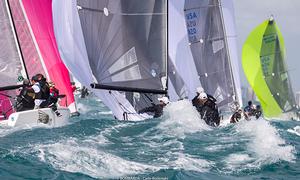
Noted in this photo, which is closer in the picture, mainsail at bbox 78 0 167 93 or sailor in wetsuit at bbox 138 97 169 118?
mainsail at bbox 78 0 167 93

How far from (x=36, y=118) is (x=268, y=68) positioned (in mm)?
17408

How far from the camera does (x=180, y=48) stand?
774 inches

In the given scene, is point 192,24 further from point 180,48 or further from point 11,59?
point 11,59

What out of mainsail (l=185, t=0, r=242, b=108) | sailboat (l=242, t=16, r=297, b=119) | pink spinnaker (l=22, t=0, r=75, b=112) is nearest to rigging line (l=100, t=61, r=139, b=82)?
pink spinnaker (l=22, t=0, r=75, b=112)

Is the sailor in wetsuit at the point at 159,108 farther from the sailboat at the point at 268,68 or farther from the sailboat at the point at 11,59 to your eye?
the sailboat at the point at 268,68

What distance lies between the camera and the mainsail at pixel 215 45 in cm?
2391

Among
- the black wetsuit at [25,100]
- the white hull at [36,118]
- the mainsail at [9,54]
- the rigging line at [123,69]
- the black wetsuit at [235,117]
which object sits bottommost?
the black wetsuit at [235,117]

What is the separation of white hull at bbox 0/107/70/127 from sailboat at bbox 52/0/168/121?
3.47 feet

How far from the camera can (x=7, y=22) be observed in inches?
647

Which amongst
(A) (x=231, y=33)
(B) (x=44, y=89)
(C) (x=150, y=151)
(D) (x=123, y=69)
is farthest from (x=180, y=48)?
(C) (x=150, y=151)

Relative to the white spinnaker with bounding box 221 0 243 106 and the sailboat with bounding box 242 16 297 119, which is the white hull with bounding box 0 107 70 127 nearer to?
the white spinnaker with bounding box 221 0 243 106

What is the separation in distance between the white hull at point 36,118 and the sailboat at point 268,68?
15030mm

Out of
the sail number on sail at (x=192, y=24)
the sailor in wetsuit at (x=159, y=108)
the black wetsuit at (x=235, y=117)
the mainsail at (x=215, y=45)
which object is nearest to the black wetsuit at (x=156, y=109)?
the sailor in wetsuit at (x=159, y=108)

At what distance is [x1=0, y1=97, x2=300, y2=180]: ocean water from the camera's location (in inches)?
372
